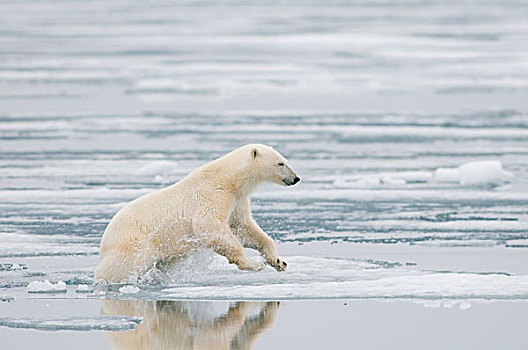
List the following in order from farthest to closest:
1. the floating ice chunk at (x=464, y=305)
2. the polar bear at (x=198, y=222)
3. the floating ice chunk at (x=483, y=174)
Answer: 1. the floating ice chunk at (x=483, y=174)
2. the polar bear at (x=198, y=222)
3. the floating ice chunk at (x=464, y=305)

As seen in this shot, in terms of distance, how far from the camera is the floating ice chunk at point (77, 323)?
14.0 ft

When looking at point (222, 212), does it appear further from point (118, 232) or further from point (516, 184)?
point (516, 184)

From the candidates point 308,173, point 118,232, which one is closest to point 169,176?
point 308,173

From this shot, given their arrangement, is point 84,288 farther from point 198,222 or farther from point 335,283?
point 335,283

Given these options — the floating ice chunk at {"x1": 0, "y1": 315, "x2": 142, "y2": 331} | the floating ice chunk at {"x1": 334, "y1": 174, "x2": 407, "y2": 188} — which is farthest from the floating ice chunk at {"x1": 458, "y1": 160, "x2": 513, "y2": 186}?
the floating ice chunk at {"x1": 0, "y1": 315, "x2": 142, "y2": 331}

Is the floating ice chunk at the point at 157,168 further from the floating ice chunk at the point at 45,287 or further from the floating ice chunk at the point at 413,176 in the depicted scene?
the floating ice chunk at the point at 45,287

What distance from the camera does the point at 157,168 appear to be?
9305mm

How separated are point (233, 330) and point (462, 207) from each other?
3798 millimetres

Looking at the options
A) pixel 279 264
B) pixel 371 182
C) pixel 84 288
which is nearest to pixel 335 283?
pixel 279 264

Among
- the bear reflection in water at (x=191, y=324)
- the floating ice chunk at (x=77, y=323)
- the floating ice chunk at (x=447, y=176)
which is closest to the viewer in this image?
the bear reflection in water at (x=191, y=324)

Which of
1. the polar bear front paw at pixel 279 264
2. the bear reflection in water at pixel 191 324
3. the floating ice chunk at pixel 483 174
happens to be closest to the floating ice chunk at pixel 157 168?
the floating ice chunk at pixel 483 174

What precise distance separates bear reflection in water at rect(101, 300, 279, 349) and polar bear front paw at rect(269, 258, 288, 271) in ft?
2.91

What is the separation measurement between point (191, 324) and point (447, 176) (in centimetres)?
493

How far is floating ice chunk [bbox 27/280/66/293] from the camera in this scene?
5.04 meters
